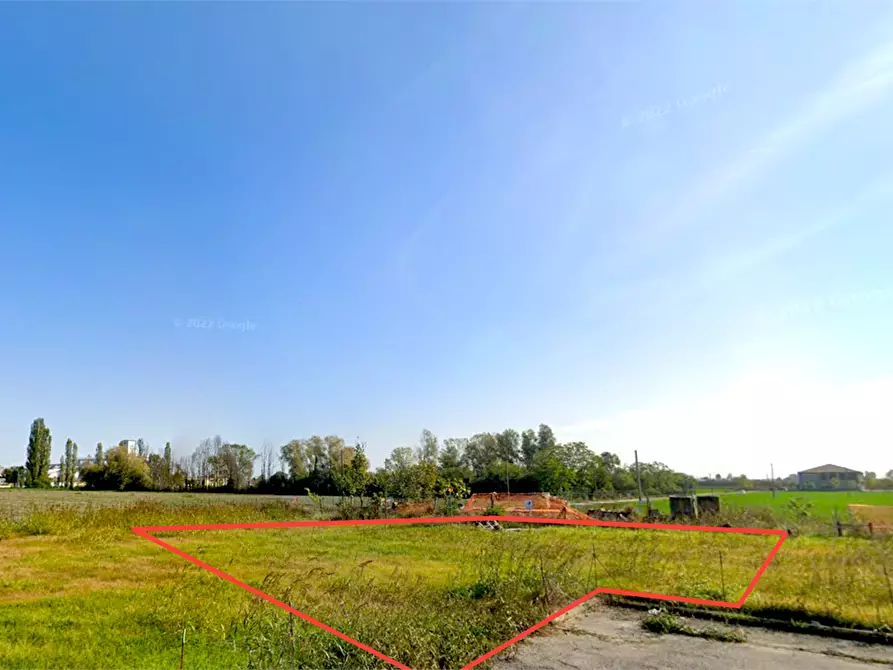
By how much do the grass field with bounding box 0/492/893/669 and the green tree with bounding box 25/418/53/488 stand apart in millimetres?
43587

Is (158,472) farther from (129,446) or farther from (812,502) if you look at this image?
(812,502)

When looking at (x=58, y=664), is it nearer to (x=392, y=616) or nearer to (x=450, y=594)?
(x=392, y=616)

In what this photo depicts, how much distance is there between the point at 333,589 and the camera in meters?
7.53

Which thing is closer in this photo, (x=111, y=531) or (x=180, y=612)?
(x=180, y=612)

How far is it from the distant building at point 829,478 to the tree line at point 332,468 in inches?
1141

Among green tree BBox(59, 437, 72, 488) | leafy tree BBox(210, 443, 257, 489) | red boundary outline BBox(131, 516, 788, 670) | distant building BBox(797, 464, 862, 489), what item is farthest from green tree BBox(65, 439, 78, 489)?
distant building BBox(797, 464, 862, 489)

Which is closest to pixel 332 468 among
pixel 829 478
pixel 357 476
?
pixel 357 476

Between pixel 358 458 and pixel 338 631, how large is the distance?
19757mm

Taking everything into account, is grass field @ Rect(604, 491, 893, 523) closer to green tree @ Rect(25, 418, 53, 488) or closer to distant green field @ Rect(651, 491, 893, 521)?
distant green field @ Rect(651, 491, 893, 521)

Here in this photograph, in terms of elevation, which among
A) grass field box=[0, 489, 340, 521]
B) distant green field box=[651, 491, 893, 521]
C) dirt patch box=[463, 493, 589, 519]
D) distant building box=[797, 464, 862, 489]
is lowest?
distant building box=[797, 464, 862, 489]

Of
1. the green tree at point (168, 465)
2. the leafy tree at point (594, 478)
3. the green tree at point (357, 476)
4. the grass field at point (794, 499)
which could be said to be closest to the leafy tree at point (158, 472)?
the green tree at point (168, 465)

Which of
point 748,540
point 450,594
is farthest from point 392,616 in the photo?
point 748,540

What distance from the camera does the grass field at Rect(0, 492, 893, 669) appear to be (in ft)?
18.5

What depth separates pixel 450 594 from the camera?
8.37 meters
